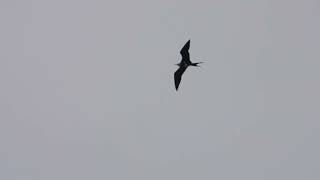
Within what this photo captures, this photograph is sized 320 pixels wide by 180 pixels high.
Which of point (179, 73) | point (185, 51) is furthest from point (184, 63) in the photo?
point (185, 51)

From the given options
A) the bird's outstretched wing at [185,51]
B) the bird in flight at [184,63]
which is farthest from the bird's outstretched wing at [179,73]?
the bird's outstretched wing at [185,51]

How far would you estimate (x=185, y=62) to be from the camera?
116m

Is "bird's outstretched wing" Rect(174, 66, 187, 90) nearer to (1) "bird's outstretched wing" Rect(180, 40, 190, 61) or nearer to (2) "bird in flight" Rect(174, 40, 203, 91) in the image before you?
(2) "bird in flight" Rect(174, 40, 203, 91)

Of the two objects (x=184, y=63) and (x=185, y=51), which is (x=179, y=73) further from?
(x=185, y=51)

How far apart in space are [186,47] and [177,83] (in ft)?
16.5

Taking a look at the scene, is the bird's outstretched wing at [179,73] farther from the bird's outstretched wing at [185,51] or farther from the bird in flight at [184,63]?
the bird's outstretched wing at [185,51]

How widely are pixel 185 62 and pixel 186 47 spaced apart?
6.94 feet

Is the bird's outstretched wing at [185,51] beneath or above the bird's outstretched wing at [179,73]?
above

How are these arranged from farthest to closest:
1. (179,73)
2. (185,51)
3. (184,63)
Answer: (179,73), (184,63), (185,51)

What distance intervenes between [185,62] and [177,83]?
116 inches

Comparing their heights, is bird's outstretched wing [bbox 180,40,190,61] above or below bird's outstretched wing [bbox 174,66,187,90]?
above

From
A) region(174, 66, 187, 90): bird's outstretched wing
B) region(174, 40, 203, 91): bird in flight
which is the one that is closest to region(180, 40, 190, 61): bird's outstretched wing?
region(174, 40, 203, 91): bird in flight

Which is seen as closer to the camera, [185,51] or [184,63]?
[185,51]

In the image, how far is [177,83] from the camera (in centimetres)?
11850
